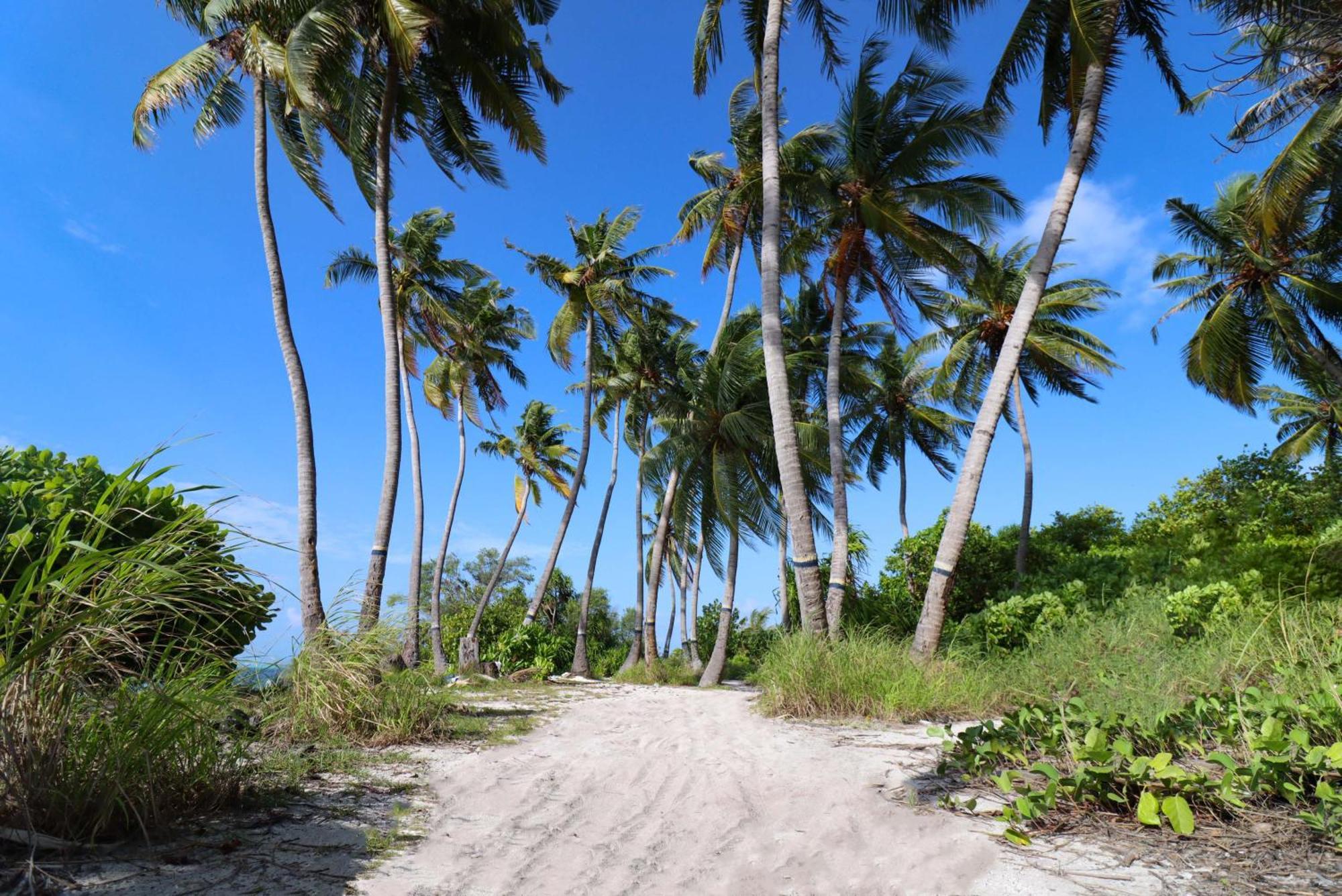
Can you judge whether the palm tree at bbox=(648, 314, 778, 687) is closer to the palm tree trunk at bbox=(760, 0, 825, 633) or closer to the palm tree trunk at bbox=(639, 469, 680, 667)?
the palm tree trunk at bbox=(639, 469, 680, 667)

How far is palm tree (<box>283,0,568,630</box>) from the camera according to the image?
362 inches

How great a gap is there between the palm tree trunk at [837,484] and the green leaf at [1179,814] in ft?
26.2

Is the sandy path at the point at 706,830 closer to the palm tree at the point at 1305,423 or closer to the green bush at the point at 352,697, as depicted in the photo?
the green bush at the point at 352,697

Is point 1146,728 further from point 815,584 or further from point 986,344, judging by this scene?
point 986,344

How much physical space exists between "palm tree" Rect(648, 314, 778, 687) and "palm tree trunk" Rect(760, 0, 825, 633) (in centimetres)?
570

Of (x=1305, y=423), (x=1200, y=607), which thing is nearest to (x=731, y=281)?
(x=1200, y=607)

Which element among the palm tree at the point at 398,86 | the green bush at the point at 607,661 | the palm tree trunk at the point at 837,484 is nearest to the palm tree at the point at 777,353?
the palm tree trunk at the point at 837,484

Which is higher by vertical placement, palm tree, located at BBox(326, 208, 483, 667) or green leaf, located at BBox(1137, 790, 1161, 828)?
palm tree, located at BBox(326, 208, 483, 667)

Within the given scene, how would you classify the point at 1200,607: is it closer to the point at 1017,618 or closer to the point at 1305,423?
the point at 1017,618

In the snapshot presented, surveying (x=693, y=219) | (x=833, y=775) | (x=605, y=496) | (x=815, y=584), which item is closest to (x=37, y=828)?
(x=833, y=775)

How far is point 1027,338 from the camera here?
62.3ft

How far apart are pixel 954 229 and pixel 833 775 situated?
12152mm

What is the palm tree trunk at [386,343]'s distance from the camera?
9547 millimetres

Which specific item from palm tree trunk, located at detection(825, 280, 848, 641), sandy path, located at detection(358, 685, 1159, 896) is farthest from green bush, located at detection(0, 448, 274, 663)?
palm tree trunk, located at detection(825, 280, 848, 641)
